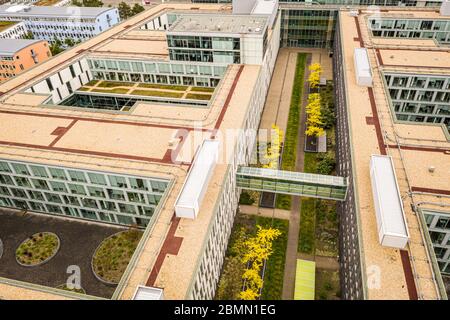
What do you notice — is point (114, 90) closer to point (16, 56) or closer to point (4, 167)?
point (4, 167)

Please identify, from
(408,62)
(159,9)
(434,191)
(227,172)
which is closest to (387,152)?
(434,191)

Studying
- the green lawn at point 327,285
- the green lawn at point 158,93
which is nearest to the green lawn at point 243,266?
the green lawn at point 327,285

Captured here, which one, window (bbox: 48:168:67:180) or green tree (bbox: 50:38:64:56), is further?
green tree (bbox: 50:38:64:56)

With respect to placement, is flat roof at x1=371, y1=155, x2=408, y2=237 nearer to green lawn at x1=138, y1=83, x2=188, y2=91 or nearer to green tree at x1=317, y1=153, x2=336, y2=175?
green tree at x1=317, y1=153, x2=336, y2=175

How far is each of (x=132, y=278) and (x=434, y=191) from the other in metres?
48.3

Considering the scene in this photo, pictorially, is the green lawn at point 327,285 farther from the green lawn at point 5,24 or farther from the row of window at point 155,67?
the green lawn at point 5,24

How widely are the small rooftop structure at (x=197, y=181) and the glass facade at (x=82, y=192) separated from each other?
639cm

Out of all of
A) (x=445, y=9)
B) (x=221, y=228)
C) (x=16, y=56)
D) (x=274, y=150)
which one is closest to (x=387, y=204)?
(x=221, y=228)

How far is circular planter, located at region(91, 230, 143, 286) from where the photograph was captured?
63397 millimetres

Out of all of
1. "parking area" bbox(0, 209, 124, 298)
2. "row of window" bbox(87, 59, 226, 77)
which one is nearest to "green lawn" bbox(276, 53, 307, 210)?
"row of window" bbox(87, 59, 226, 77)

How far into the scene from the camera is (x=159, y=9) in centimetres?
14438

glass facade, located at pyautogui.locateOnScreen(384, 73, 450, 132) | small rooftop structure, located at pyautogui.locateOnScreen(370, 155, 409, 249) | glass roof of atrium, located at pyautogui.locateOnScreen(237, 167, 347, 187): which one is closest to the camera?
small rooftop structure, located at pyautogui.locateOnScreen(370, 155, 409, 249)

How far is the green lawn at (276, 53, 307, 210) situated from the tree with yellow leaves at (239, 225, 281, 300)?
9.83 meters

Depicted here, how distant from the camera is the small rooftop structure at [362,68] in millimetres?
81875
